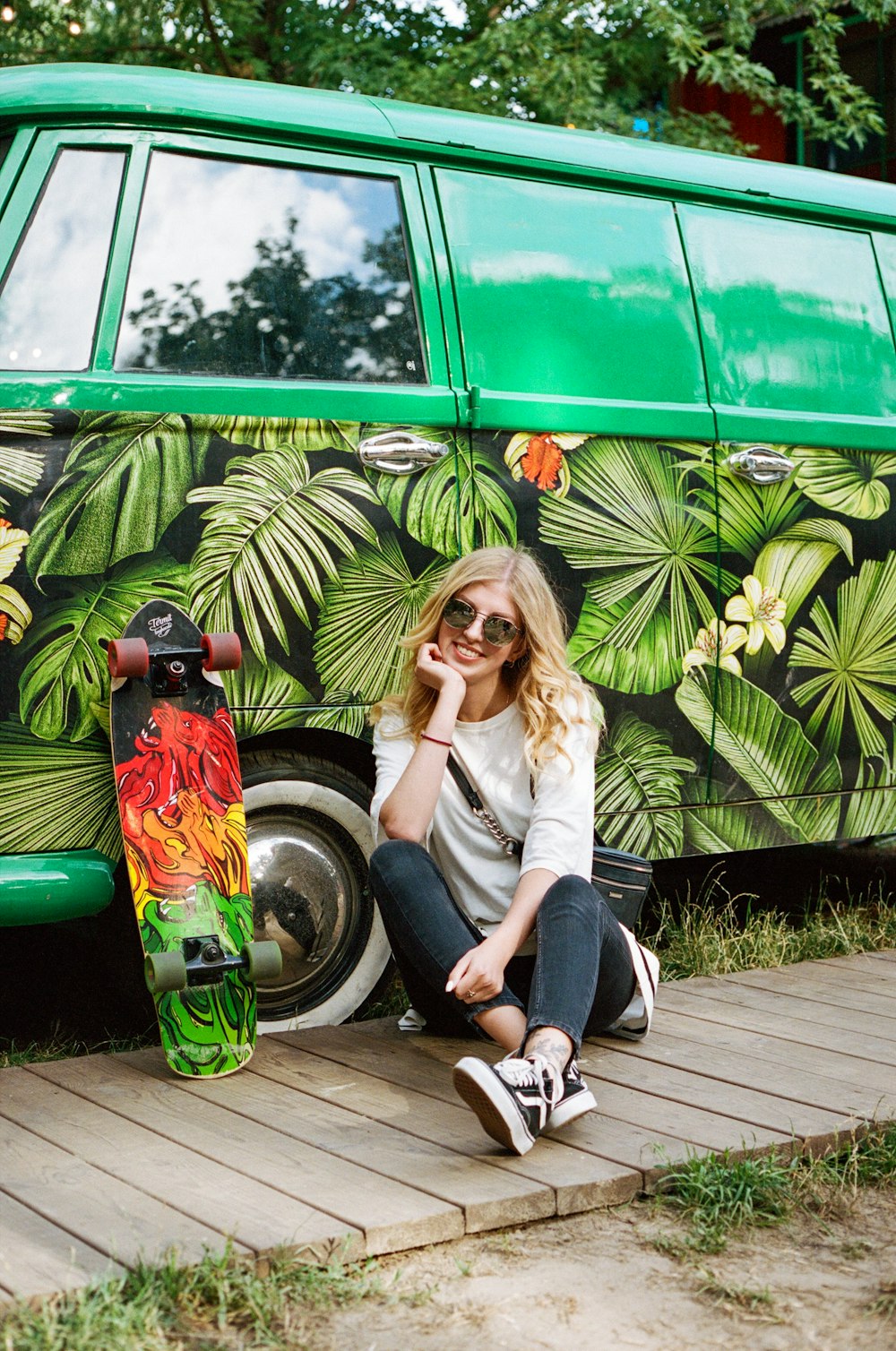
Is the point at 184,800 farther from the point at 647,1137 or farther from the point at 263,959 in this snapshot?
the point at 647,1137

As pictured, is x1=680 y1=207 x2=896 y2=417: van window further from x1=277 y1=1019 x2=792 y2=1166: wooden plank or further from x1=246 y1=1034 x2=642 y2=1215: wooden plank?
x1=246 y1=1034 x2=642 y2=1215: wooden plank

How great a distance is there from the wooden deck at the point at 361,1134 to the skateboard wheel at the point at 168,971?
0.25 m

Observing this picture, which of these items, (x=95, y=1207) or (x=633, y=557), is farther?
(x=633, y=557)

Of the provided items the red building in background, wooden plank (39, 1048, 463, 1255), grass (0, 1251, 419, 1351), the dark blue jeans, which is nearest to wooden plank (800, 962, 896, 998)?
the dark blue jeans

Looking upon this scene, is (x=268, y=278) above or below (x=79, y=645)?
above

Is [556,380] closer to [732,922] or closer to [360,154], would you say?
[360,154]

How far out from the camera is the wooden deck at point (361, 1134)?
8.63 ft

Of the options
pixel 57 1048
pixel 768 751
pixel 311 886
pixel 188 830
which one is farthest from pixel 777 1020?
pixel 57 1048

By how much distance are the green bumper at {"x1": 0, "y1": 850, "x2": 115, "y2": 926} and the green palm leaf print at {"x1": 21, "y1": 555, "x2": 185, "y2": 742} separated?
0.28m

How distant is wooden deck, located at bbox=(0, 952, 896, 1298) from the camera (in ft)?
8.63

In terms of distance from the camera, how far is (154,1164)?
293 centimetres

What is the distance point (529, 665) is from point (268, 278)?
1.15 meters

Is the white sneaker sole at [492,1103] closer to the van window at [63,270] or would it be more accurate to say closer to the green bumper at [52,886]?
the green bumper at [52,886]

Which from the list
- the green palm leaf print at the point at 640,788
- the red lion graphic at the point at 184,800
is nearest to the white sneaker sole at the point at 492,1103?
the red lion graphic at the point at 184,800
